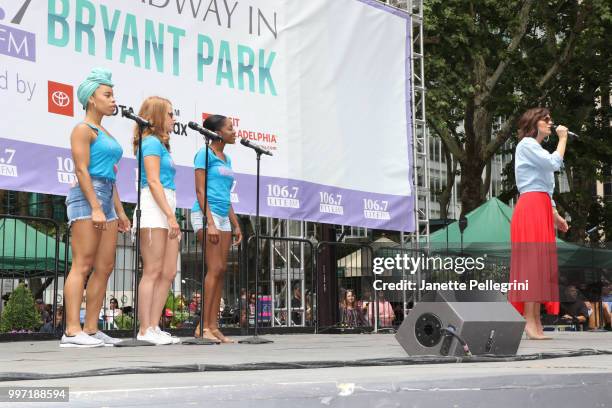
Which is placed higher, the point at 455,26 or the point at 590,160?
the point at 455,26

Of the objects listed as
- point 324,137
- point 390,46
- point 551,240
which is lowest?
point 551,240

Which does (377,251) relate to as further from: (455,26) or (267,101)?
(455,26)

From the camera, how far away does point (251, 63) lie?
10656 mm

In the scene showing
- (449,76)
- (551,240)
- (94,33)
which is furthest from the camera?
(449,76)

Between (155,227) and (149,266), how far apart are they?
0.28 meters

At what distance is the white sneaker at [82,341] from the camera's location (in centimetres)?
677

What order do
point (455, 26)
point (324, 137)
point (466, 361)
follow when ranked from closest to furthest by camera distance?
point (466, 361)
point (324, 137)
point (455, 26)

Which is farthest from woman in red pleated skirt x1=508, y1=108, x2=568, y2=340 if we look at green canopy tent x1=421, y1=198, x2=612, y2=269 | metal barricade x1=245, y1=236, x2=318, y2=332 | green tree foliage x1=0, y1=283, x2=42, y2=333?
green tree foliage x1=0, y1=283, x2=42, y2=333

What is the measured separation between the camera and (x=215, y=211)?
7859 millimetres

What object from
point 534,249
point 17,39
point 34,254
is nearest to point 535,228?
point 534,249

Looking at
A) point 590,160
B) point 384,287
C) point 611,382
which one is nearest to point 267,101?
point 384,287

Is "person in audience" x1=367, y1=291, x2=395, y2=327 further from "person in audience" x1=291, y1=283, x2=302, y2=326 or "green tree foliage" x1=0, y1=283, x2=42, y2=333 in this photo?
"green tree foliage" x1=0, y1=283, x2=42, y2=333

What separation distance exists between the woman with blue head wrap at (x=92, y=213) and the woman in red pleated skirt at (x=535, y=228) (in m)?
3.08

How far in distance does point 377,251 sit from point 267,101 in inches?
111
